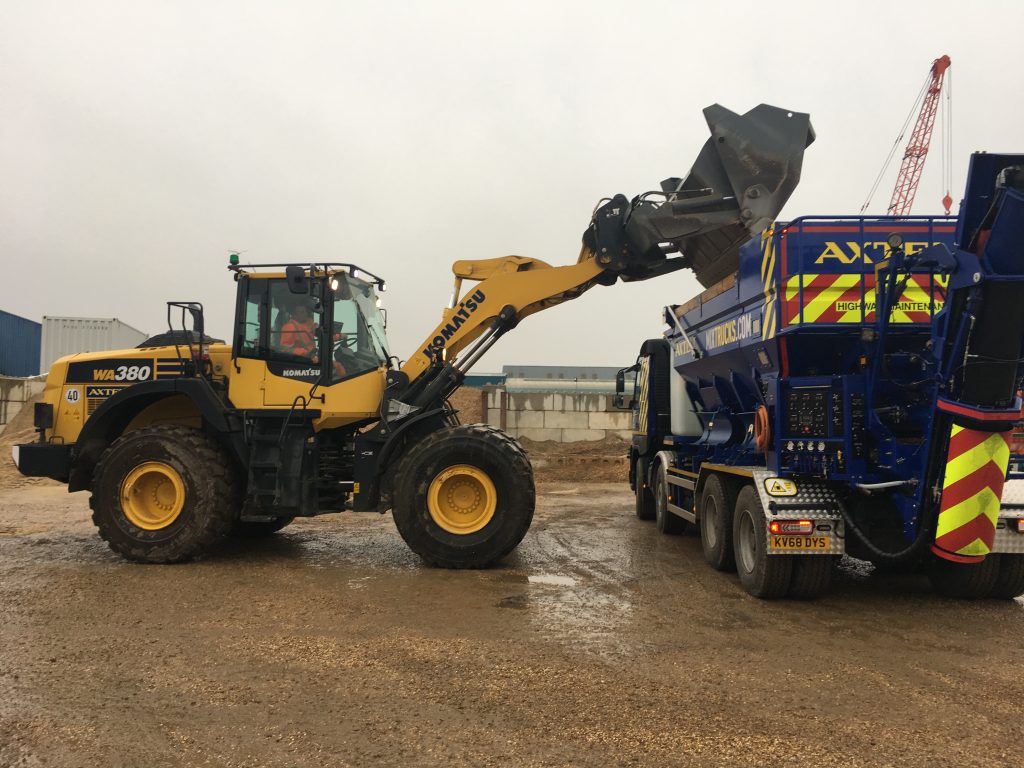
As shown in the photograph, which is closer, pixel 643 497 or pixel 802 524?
pixel 802 524

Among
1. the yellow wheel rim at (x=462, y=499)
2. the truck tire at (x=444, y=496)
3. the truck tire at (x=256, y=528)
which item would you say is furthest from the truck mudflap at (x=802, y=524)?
the truck tire at (x=256, y=528)

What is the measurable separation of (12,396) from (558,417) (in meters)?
13.7

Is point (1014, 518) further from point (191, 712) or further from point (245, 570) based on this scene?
point (245, 570)

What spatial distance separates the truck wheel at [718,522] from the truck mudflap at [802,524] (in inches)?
47.7

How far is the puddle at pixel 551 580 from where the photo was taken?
6672 millimetres

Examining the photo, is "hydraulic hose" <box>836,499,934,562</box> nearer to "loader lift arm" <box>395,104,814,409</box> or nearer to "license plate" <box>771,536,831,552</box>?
"license plate" <box>771,536,831,552</box>

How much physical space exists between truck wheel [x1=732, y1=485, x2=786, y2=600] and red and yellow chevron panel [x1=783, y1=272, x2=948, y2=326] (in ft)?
5.14

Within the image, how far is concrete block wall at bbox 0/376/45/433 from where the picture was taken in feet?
59.6

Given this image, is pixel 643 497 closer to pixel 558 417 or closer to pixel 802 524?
pixel 802 524

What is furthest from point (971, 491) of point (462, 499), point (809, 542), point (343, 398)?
point (343, 398)

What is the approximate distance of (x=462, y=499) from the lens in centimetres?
725

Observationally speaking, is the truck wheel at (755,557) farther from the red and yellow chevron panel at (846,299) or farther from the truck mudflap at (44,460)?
the truck mudflap at (44,460)

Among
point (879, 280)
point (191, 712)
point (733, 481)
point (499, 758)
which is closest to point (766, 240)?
point (879, 280)

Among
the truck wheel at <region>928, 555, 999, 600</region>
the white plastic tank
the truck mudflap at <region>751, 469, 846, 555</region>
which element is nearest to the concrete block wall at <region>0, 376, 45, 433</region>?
the white plastic tank
